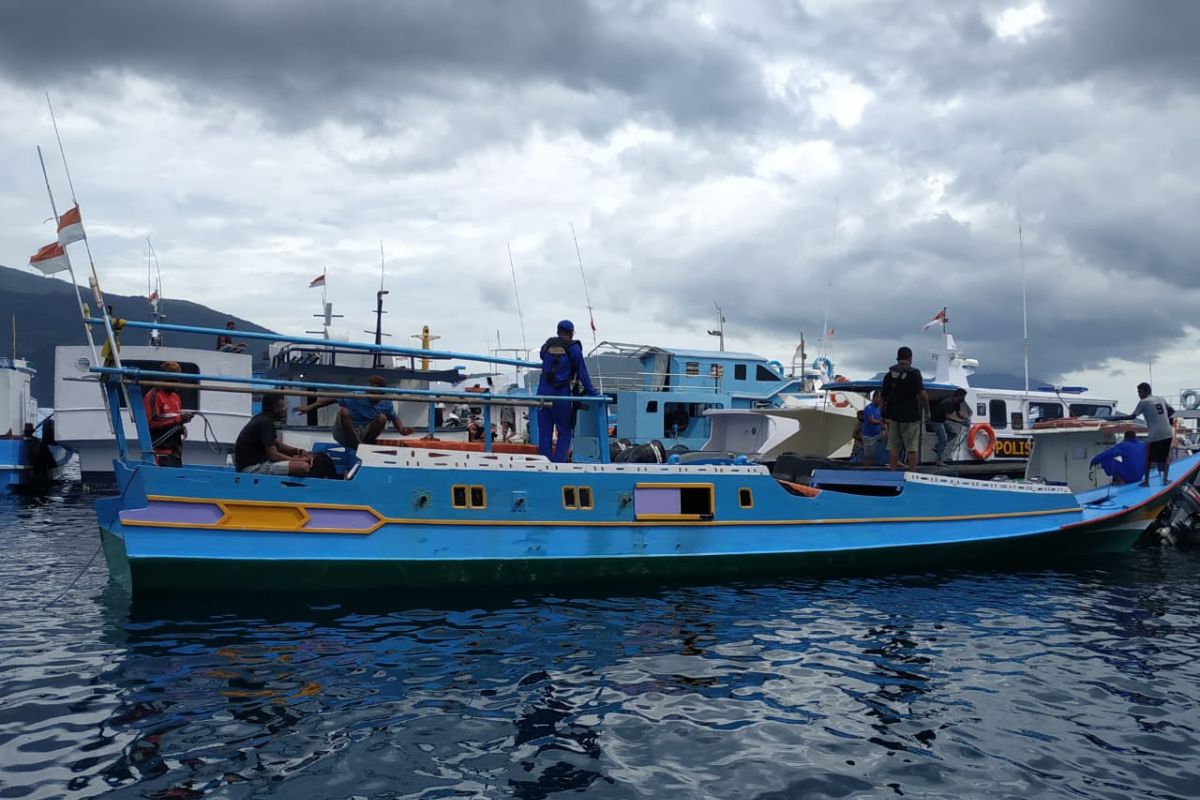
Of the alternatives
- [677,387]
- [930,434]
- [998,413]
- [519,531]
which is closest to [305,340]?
[519,531]

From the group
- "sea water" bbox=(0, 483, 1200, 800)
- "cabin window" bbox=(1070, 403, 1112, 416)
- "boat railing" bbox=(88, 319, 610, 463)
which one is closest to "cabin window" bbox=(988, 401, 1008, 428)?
"cabin window" bbox=(1070, 403, 1112, 416)

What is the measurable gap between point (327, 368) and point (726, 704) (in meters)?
21.0

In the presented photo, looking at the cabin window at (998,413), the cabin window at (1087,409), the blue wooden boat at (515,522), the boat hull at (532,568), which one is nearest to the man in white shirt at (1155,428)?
the boat hull at (532,568)

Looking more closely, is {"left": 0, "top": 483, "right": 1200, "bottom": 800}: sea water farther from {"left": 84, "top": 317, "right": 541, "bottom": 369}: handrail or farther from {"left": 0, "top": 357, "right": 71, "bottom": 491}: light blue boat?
{"left": 0, "top": 357, "right": 71, "bottom": 491}: light blue boat

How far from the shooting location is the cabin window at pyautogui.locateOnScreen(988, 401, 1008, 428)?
24125 millimetres

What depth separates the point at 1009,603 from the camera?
453 inches

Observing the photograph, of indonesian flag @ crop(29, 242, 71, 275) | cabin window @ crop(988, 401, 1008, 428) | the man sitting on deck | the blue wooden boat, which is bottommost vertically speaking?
the blue wooden boat

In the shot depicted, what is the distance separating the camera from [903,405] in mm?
13805

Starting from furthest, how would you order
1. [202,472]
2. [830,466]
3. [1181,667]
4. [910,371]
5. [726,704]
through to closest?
[830,466] < [910,371] < [202,472] < [1181,667] < [726,704]

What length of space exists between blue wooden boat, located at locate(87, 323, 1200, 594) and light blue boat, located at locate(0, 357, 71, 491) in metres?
18.0

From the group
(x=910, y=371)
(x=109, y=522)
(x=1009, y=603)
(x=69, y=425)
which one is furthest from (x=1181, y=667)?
(x=69, y=425)

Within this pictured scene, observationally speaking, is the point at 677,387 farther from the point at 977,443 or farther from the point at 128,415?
the point at 128,415

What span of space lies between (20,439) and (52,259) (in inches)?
717

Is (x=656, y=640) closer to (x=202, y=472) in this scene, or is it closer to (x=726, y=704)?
(x=726, y=704)
